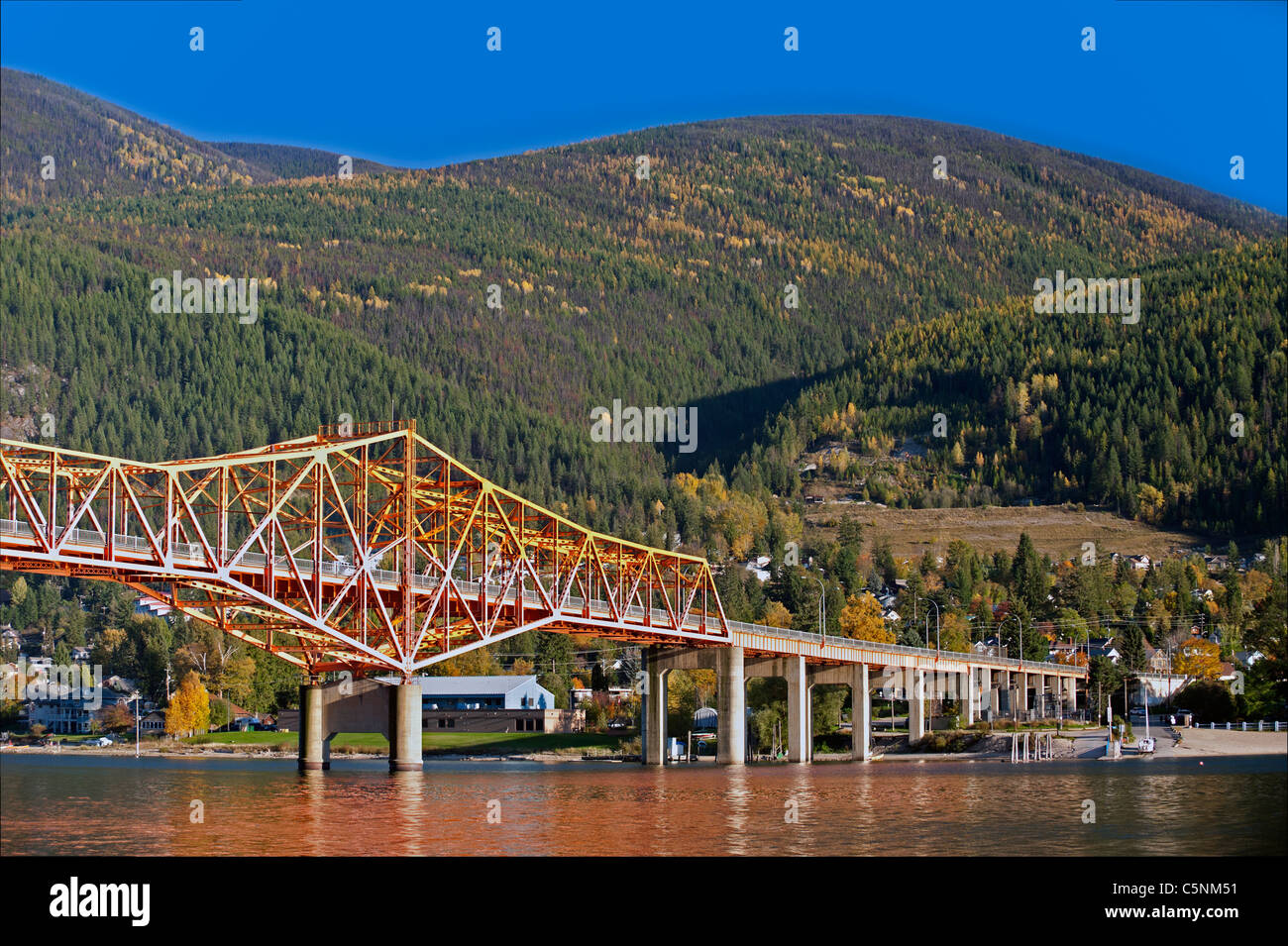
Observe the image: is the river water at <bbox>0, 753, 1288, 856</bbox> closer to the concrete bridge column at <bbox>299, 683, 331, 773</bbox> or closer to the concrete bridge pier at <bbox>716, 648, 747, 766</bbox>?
the concrete bridge column at <bbox>299, 683, 331, 773</bbox>

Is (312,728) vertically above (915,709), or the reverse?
(312,728)

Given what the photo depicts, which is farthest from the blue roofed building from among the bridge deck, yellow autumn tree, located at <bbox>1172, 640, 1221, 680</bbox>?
yellow autumn tree, located at <bbox>1172, 640, 1221, 680</bbox>

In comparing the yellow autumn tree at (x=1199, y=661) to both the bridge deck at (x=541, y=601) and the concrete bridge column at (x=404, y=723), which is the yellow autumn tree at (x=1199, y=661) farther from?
the concrete bridge column at (x=404, y=723)

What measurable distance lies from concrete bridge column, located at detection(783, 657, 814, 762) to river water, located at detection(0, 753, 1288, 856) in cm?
2534

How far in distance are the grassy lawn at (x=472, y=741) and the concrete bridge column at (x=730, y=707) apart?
70.4 ft

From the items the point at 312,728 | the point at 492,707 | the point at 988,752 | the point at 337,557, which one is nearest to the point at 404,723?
the point at 312,728

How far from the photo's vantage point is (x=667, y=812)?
7912 centimetres

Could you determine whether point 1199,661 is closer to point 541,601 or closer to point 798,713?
point 798,713

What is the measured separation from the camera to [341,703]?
124m

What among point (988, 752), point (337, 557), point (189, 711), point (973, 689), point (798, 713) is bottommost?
point (988, 752)

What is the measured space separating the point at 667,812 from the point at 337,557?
36541 mm

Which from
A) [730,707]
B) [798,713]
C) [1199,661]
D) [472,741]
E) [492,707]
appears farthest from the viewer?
[1199,661]

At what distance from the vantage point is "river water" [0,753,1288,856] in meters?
62.8

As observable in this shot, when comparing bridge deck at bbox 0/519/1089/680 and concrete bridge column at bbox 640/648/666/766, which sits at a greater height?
bridge deck at bbox 0/519/1089/680
